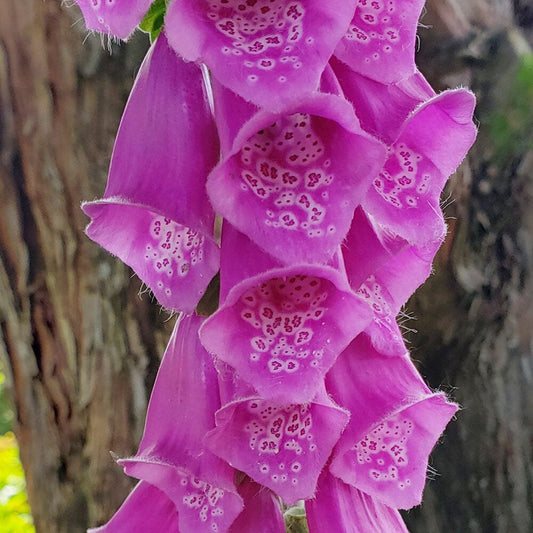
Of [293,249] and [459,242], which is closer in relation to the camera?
[293,249]

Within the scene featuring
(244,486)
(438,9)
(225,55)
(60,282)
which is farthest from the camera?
(60,282)

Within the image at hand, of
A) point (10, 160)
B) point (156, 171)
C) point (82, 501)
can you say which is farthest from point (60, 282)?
point (156, 171)

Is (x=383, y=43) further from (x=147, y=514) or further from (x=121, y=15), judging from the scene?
(x=147, y=514)

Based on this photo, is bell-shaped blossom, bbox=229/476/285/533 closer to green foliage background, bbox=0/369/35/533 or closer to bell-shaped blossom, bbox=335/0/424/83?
bell-shaped blossom, bbox=335/0/424/83

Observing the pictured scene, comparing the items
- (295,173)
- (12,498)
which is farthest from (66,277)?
(12,498)

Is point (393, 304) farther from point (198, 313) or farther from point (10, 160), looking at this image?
point (10, 160)

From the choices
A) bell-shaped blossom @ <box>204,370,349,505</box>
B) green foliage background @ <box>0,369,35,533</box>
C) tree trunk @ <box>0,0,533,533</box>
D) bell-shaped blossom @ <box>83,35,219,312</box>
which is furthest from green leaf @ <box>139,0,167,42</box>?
green foliage background @ <box>0,369,35,533</box>
